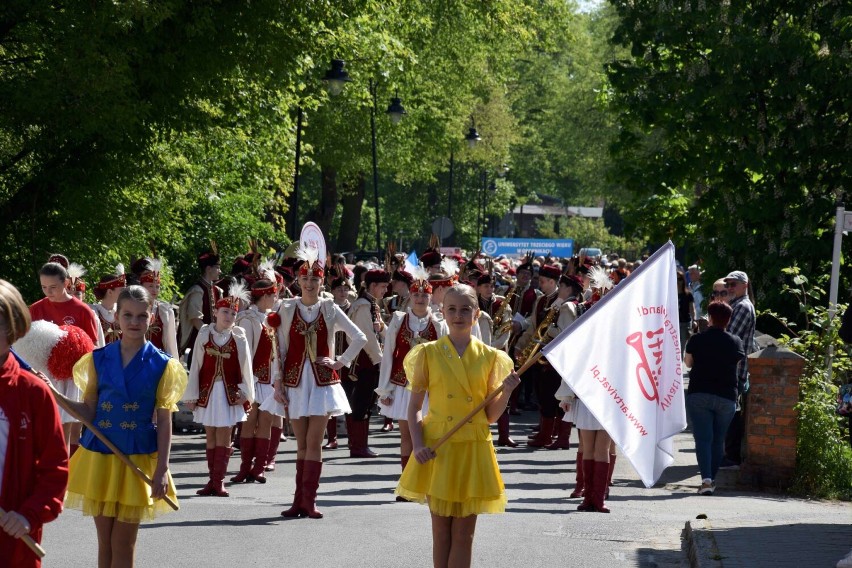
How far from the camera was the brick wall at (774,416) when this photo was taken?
13312mm

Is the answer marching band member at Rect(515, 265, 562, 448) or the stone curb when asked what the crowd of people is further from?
the stone curb

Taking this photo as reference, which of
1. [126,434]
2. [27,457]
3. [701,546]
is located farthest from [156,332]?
[27,457]

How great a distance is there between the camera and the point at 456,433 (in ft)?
25.0

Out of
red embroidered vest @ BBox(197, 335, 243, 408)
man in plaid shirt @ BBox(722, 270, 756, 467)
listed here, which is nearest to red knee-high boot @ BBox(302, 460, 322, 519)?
red embroidered vest @ BBox(197, 335, 243, 408)

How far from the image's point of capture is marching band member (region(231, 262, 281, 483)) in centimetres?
1361

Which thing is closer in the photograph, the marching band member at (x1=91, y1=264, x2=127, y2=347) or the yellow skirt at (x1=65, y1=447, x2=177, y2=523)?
the yellow skirt at (x1=65, y1=447, x2=177, y2=523)

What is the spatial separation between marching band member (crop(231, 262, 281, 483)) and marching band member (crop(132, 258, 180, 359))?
0.79m

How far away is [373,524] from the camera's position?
35.1 ft

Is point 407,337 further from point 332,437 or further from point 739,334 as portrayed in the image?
point 332,437

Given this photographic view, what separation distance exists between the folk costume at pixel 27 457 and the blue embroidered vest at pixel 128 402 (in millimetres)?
2127

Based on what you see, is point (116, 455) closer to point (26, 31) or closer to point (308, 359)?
point (308, 359)

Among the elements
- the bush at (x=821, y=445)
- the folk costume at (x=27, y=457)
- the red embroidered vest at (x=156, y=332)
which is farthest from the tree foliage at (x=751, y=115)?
the folk costume at (x=27, y=457)

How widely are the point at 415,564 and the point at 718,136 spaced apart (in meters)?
12.4

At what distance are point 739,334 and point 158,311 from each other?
18.6 ft
